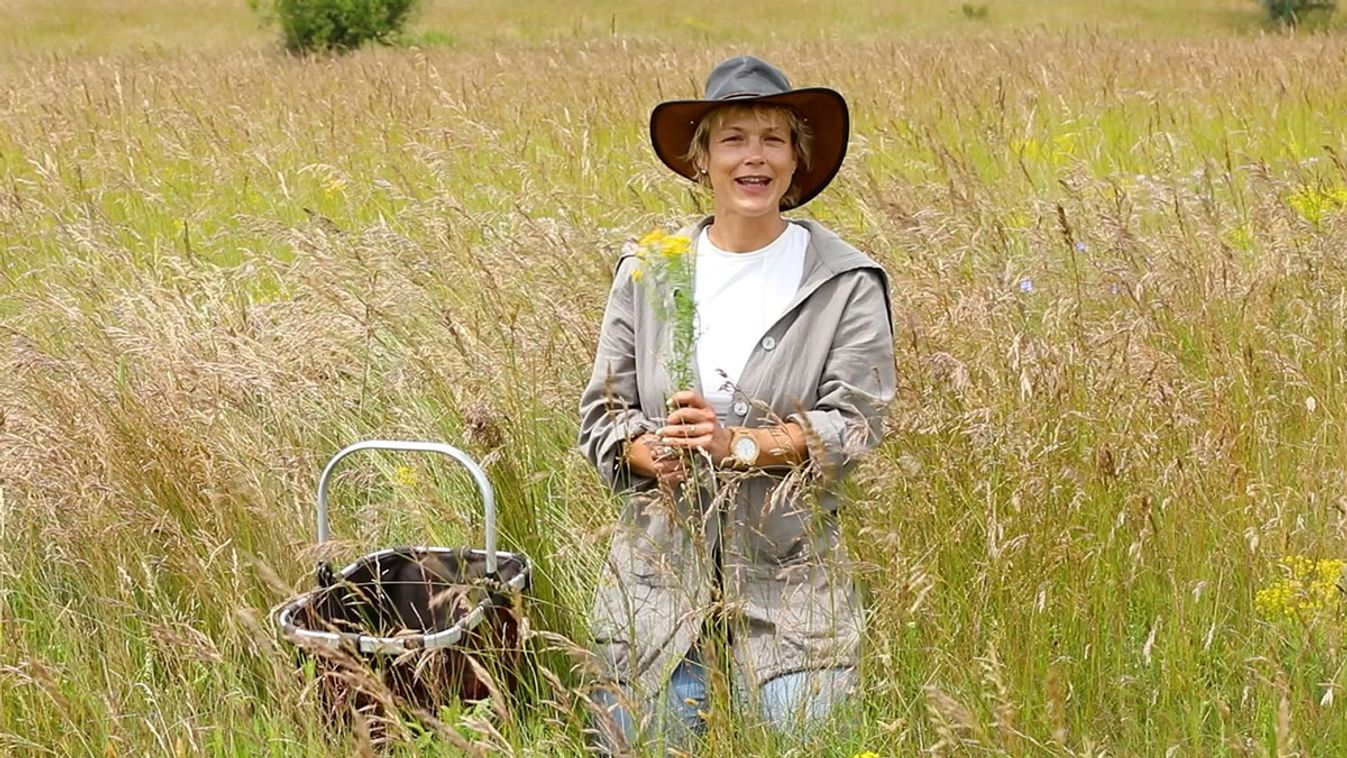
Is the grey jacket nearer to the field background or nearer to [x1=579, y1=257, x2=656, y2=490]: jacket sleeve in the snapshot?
[x1=579, y1=257, x2=656, y2=490]: jacket sleeve

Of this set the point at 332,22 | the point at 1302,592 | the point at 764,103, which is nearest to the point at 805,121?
the point at 764,103

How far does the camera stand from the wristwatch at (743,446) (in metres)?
2.25

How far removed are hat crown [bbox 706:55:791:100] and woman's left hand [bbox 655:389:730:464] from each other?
0.63m

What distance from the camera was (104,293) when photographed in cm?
395

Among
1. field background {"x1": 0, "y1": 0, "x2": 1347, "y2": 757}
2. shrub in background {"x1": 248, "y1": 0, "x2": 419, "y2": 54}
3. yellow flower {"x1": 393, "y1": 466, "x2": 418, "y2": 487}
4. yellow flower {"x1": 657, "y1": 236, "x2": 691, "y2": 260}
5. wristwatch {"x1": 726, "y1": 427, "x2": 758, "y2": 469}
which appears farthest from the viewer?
shrub in background {"x1": 248, "y1": 0, "x2": 419, "y2": 54}

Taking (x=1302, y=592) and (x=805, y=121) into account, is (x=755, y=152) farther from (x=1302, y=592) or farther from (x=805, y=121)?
(x=1302, y=592)

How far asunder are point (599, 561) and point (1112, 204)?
8.89 ft

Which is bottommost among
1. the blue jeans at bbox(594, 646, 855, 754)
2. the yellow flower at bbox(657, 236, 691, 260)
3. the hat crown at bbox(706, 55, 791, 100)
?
the blue jeans at bbox(594, 646, 855, 754)

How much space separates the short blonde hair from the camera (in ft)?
8.32

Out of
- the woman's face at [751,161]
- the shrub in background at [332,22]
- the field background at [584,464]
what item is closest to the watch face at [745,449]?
the field background at [584,464]

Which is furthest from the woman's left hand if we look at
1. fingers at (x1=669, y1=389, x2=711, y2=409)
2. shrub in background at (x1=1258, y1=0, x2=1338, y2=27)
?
shrub in background at (x1=1258, y1=0, x2=1338, y2=27)

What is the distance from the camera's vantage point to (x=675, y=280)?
2068mm

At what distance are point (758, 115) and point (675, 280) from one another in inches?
23.8

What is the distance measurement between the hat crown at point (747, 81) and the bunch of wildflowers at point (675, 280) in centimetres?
43
